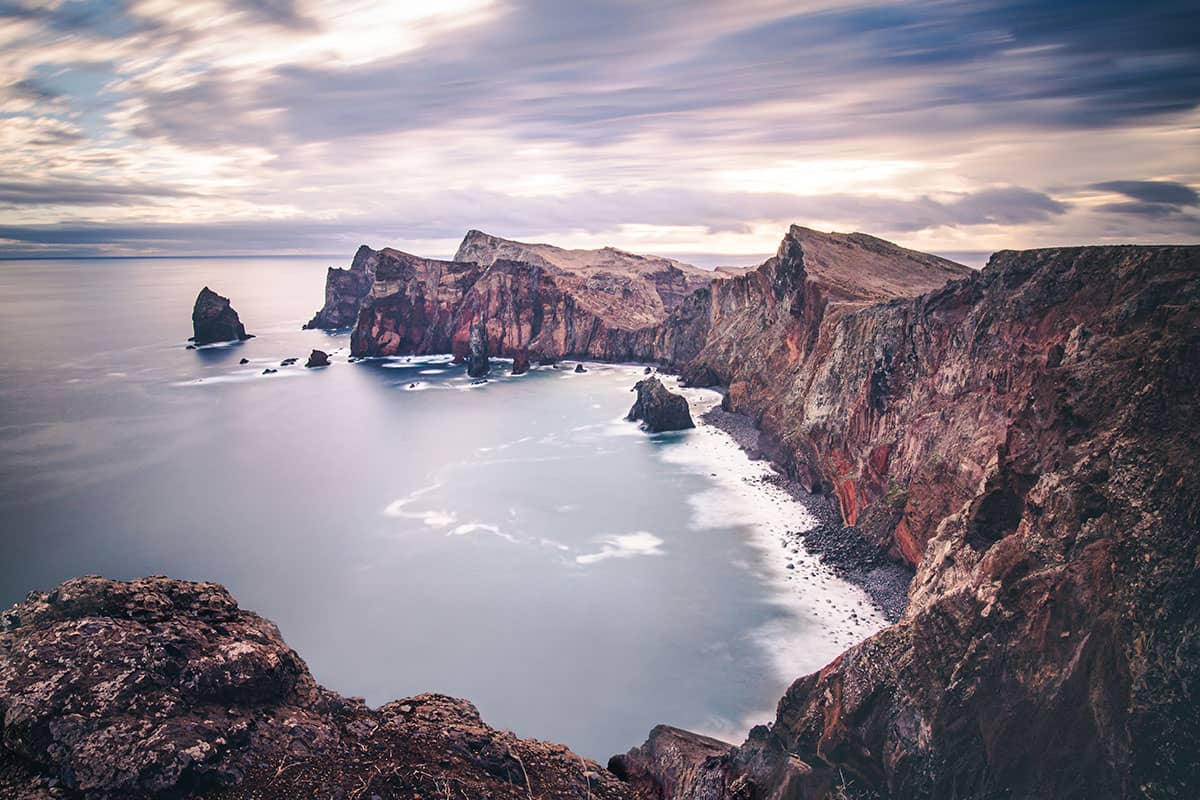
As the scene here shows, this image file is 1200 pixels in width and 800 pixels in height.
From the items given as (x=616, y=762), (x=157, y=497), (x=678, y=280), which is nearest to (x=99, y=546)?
(x=157, y=497)

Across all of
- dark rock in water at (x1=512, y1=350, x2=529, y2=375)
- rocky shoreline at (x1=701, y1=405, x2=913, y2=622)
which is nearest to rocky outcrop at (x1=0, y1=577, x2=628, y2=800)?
rocky shoreline at (x1=701, y1=405, x2=913, y2=622)

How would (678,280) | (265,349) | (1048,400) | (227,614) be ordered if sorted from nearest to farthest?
(227,614) → (1048,400) → (265,349) → (678,280)

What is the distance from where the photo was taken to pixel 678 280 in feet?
527

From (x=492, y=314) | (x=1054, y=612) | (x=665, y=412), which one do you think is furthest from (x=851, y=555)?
(x=492, y=314)

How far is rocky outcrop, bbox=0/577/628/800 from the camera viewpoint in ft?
23.2

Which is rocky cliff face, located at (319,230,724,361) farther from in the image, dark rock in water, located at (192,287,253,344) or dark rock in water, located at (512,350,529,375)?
dark rock in water, located at (192,287,253,344)

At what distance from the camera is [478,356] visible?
89.5 meters

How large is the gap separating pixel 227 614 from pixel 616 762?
6320 millimetres

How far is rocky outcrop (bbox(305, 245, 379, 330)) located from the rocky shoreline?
116 m

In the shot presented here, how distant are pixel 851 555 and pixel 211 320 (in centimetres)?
10934

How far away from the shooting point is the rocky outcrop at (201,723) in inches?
279

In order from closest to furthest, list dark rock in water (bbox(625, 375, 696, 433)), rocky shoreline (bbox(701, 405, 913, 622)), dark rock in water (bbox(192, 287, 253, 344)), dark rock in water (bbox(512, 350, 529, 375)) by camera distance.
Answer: rocky shoreline (bbox(701, 405, 913, 622)), dark rock in water (bbox(625, 375, 696, 433)), dark rock in water (bbox(512, 350, 529, 375)), dark rock in water (bbox(192, 287, 253, 344))

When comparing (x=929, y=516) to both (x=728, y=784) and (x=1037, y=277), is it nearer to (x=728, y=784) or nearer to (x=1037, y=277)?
(x=1037, y=277)

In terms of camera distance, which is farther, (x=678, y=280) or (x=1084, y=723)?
(x=678, y=280)
